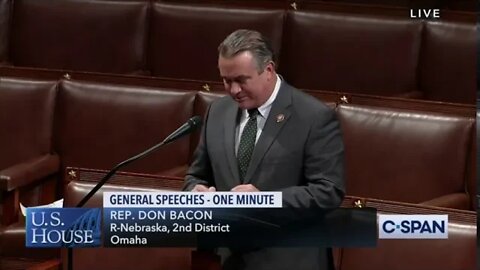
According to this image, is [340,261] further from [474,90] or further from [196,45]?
[196,45]

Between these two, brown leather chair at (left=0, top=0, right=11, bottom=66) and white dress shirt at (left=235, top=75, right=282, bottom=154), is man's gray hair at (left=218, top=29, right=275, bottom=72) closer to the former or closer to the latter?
white dress shirt at (left=235, top=75, right=282, bottom=154)

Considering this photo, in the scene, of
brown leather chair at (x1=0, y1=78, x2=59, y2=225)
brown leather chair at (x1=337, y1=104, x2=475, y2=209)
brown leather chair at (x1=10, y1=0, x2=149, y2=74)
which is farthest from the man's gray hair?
brown leather chair at (x1=10, y1=0, x2=149, y2=74)

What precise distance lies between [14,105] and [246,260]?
0.49 meters

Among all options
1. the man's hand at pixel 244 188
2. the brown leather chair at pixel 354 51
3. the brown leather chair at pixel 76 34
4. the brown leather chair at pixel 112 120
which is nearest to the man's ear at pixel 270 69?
the man's hand at pixel 244 188

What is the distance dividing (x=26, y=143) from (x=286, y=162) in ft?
Answer: 1.49

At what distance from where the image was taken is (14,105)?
1.63 m

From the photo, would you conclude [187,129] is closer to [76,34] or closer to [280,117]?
[280,117]

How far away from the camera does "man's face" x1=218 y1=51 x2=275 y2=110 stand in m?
1.30

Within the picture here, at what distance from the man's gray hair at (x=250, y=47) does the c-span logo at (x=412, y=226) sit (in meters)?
0.22

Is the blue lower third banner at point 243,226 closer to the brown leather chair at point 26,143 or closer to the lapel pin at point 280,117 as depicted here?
the lapel pin at point 280,117

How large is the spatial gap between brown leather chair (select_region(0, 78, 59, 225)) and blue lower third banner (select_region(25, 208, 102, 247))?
9.2 inches

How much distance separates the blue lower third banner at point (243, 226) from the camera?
4.26 feet

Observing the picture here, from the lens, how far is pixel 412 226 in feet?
4.41

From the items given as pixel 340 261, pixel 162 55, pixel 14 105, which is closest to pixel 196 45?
pixel 162 55
